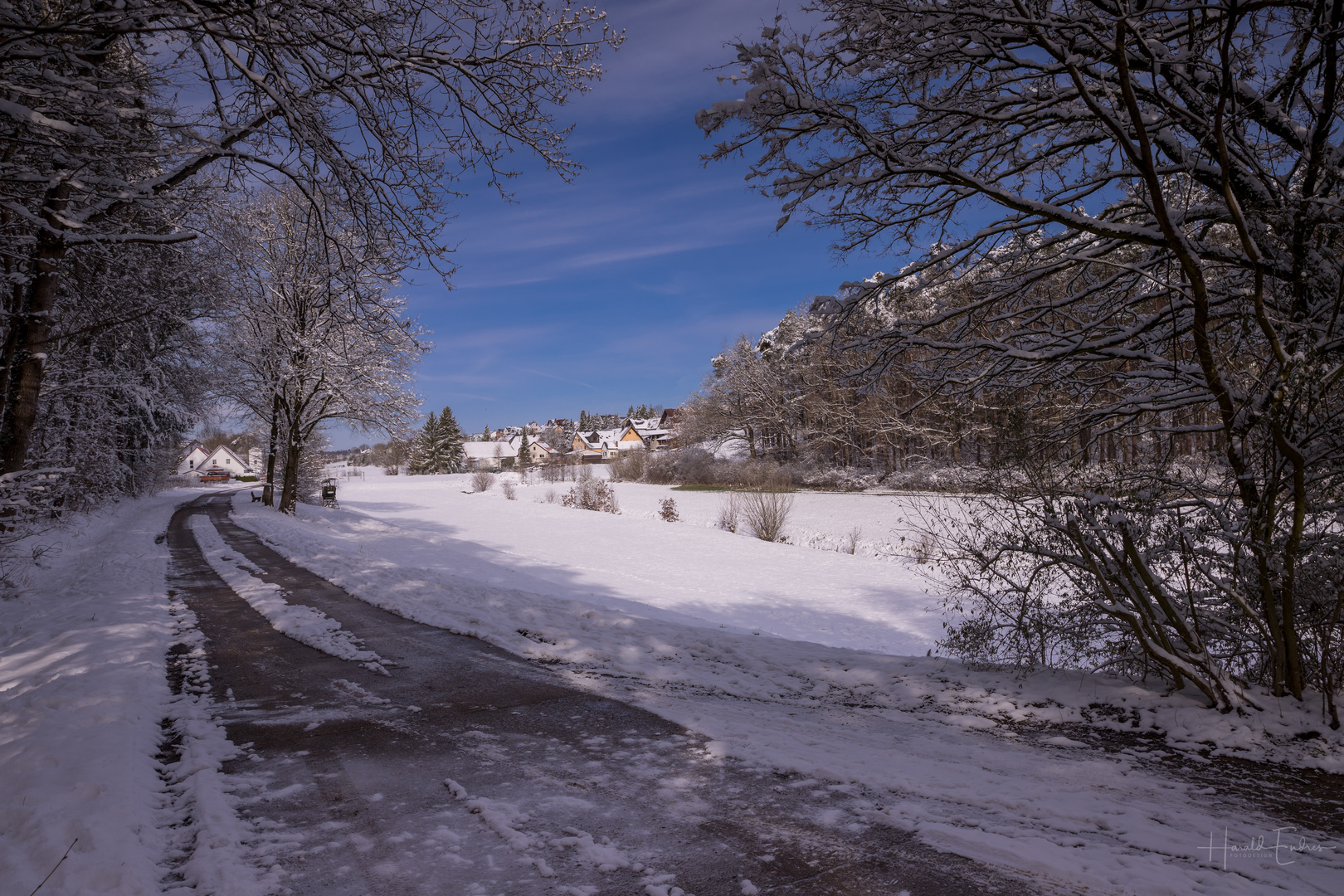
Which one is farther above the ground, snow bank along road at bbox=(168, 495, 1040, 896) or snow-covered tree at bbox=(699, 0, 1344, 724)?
snow-covered tree at bbox=(699, 0, 1344, 724)

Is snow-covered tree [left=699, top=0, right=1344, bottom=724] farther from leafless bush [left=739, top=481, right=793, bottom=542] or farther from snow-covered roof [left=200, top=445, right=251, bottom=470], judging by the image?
snow-covered roof [left=200, top=445, right=251, bottom=470]

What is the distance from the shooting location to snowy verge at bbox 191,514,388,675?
5477 millimetres

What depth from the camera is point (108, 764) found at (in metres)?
3.01

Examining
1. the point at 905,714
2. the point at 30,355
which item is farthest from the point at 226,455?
the point at 905,714

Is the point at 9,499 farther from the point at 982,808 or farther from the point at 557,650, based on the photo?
the point at 982,808

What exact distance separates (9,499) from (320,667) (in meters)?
3.60

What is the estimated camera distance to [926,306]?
24.2 feet

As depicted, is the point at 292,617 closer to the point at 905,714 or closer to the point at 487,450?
the point at 905,714

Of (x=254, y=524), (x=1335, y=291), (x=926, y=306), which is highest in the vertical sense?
(x=926, y=306)

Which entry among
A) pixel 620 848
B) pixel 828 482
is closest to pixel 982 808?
pixel 620 848

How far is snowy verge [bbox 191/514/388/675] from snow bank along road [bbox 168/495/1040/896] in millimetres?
520

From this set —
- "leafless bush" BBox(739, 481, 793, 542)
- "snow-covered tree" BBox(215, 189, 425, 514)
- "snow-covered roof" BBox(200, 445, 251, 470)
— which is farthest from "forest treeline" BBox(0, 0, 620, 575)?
"snow-covered roof" BBox(200, 445, 251, 470)

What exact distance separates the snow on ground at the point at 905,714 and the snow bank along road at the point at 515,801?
0.22 metres

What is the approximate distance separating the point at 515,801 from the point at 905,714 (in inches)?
103
